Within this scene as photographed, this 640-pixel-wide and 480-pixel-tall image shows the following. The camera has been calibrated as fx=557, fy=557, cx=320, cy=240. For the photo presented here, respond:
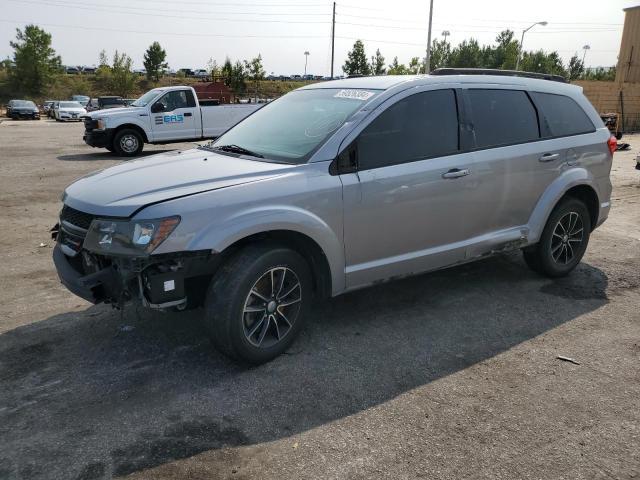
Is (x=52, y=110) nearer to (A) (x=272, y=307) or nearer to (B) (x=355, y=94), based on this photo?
(B) (x=355, y=94)

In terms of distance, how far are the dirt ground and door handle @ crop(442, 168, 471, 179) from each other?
3.79 feet

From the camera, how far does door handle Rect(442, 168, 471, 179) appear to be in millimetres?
4341

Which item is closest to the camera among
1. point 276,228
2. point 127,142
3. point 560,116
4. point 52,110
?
point 276,228

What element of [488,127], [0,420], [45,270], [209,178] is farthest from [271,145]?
[45,270]

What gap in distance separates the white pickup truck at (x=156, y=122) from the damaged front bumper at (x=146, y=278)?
41.5ft

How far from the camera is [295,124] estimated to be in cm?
442

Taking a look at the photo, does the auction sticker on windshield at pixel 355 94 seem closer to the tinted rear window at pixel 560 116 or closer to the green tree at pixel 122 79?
the tinted rear window at pixel 560 116

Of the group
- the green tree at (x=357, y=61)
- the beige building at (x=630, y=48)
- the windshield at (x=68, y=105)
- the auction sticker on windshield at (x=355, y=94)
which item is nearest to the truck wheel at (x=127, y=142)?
the auction sticker on windshield at (x=355, y=94)

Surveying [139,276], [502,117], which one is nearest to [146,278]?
[139,276]

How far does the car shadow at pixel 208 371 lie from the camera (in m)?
2.93

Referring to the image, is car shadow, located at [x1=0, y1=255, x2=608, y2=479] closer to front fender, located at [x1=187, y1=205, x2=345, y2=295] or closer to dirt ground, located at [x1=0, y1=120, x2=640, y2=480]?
dirt ground, located at [x1=0, y1=120, x2=640, y2=480]

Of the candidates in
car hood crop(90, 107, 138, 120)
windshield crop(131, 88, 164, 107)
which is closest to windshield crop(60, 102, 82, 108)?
windshield crop(131, 88, 164, 107)

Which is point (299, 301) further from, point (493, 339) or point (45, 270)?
point (45, 270)

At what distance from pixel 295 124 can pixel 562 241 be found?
2.88m
